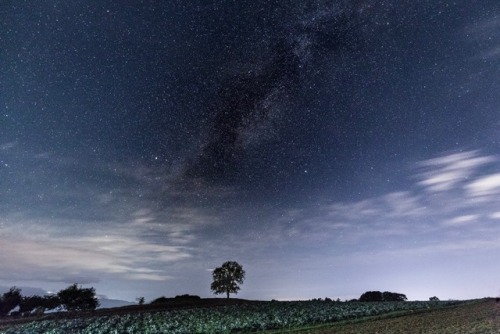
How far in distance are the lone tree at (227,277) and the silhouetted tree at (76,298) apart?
30.7 metres

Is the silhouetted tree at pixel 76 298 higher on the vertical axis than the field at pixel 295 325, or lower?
higher

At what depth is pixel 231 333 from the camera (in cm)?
4047

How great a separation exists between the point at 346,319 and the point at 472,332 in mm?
21579

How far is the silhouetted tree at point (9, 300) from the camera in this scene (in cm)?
9481

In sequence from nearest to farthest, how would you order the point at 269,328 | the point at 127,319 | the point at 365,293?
the point at 269,328, the point at 127,319, the point at 365,293

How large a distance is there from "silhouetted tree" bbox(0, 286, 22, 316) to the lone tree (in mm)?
47103

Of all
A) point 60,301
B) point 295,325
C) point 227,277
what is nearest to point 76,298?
point 60,301

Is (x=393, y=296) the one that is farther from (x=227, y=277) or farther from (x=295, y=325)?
(x=295, y=325)

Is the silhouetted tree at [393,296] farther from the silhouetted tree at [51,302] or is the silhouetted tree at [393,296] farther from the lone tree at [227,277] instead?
the silhouetted tree at [51,302]

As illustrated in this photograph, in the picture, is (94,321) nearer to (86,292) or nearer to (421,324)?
(421,324)

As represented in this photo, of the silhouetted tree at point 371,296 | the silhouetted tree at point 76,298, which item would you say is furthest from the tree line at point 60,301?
the silhouetted tree at point 371,296

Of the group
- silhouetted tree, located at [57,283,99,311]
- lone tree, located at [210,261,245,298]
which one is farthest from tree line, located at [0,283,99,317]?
lone tree, located at [210,261,245,298]

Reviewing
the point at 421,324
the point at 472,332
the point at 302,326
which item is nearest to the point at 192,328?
the point at 302,326

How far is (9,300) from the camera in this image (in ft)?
313
